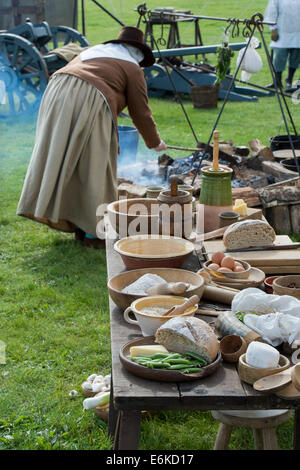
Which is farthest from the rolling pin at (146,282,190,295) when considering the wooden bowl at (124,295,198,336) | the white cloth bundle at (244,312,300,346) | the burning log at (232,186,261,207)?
the burning log at (232,186,261,207)

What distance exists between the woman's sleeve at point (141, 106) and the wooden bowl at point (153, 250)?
2454 mm

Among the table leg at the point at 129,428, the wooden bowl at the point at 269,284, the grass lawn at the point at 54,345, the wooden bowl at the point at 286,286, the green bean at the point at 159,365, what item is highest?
the green bean at the point at 159,365

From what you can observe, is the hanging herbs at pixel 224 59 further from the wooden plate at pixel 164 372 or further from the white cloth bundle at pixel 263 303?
the wooden plate at pixel 164 372

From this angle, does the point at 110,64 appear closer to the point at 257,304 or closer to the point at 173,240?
the point at 173,240

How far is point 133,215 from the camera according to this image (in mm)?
2670

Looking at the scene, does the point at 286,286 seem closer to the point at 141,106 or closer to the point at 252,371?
the point at 252,371

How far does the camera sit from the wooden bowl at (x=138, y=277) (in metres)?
2.05

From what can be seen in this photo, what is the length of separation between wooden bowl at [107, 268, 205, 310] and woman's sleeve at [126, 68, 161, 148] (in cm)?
276

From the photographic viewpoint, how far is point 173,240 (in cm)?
248

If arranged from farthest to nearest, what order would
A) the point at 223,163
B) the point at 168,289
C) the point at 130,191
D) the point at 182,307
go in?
the point at 223,163 → the point at 130,191 → the point at 168,289 → the point at 182,307

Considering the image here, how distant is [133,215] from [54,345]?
4.11ft

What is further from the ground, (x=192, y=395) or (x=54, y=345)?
(x=192, y=395)

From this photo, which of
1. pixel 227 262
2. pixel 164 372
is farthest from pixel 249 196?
pixel 164 372

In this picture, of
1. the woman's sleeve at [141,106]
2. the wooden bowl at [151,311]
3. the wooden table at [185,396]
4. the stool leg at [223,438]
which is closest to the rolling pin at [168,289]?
the wooden bowl at [151,311]
